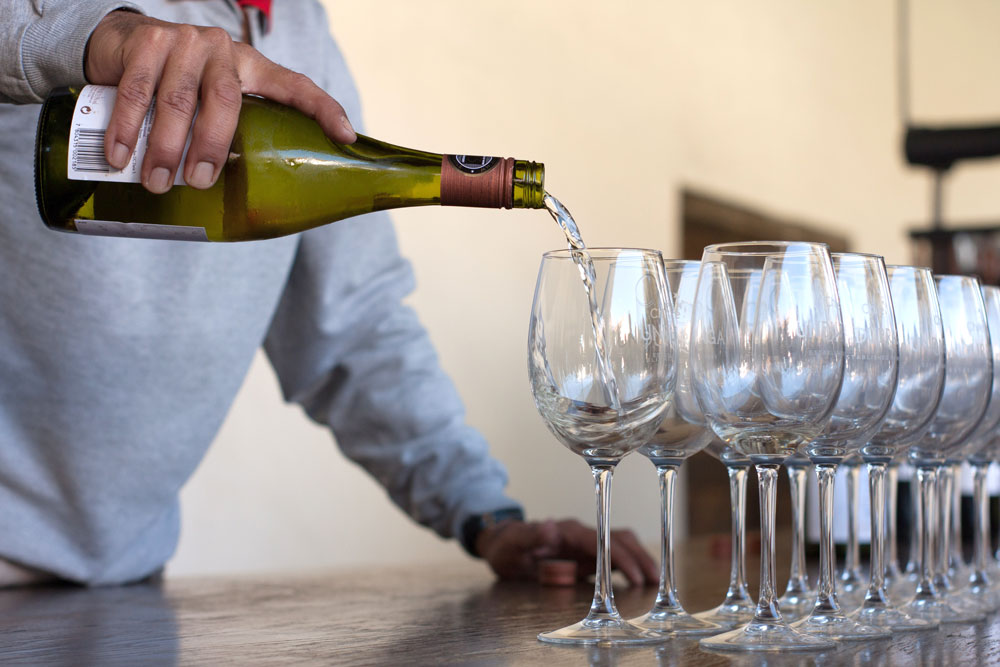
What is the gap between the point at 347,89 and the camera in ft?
4.03

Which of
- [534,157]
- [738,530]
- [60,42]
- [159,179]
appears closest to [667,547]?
[738,530]

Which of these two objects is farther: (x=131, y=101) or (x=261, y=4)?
(x=261, y=4)

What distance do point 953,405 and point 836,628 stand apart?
0.21m

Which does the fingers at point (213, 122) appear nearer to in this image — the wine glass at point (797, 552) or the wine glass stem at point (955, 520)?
the wine glass at point (797, 552)

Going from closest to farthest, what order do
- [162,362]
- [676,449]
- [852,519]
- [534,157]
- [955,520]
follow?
[676,449] → [852,519] → [955,520] → [162,362] → [534,157]

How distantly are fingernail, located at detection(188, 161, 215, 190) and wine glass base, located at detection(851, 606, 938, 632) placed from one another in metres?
0.46

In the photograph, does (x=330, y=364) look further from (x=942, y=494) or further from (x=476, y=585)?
(x=942, y=494)

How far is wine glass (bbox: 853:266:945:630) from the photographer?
68cm

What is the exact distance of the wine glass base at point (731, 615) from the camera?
2.21ft

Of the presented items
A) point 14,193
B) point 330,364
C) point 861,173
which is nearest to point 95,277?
point 14,193

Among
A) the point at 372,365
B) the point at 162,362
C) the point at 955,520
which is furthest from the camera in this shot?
the point at 372,365

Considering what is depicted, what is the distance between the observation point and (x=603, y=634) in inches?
23.4

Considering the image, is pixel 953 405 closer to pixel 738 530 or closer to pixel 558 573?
pixel 738 530

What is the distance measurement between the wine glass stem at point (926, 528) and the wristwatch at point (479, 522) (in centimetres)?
42
